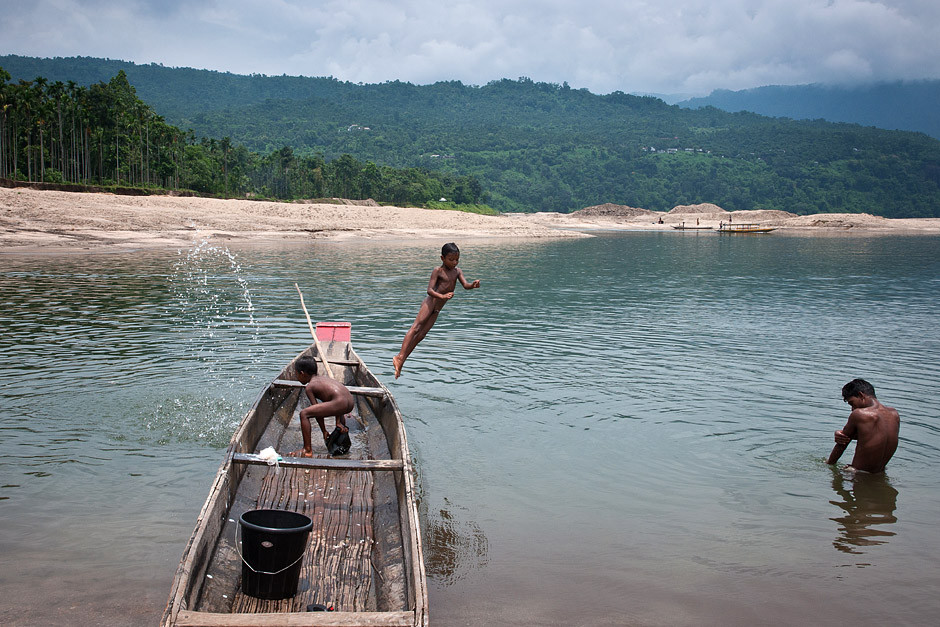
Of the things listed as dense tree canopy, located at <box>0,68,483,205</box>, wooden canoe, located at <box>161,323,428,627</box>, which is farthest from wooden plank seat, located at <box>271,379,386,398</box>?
dense tree canopy, located at <box>0,68,483,205</box>

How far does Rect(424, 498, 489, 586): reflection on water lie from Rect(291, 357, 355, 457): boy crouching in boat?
1.55 meters

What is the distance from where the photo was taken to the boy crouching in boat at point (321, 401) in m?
8.22

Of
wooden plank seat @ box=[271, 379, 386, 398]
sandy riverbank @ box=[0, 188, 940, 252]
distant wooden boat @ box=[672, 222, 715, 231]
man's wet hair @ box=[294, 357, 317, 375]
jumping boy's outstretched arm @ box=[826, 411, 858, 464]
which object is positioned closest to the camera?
man's wet hair @ box=[294, 357, 317, 375]

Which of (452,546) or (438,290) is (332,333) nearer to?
(438,290)

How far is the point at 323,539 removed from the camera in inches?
249

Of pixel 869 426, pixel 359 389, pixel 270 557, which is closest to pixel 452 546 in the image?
pixel 270 557

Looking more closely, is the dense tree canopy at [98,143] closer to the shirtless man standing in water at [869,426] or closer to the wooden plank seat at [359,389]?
the wooden plank seat at [359,389]

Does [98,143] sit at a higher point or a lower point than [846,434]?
higher

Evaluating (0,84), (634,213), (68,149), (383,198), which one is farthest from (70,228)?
(634,213)

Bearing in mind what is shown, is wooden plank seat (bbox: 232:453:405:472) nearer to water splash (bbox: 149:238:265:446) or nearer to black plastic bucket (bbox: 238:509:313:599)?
black plastic bucket (bbox: 238:509:313:599)

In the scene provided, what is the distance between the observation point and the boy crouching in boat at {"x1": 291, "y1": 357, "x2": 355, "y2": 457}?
8.22 metres

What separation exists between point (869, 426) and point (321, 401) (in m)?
6.44

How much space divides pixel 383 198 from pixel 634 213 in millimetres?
43025

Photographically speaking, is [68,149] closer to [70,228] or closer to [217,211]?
[217,211]
